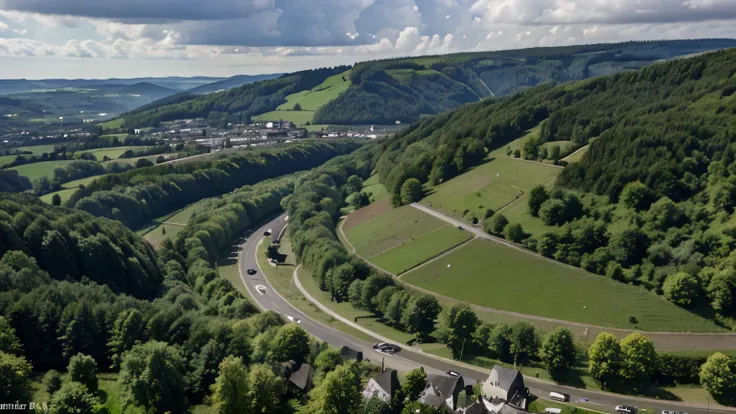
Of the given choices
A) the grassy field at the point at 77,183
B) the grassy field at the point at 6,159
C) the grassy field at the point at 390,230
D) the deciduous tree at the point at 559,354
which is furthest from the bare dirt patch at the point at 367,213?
the grassy field at the point at 6,159

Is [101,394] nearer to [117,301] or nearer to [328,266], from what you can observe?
[117,301]

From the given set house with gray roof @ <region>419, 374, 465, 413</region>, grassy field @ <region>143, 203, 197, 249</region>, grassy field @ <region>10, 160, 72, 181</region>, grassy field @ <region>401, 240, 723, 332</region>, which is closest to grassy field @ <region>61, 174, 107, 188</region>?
grassy field @ <region>10, 160, 72, 181</region>

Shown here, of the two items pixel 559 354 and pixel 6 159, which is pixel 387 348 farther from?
pixel 6 159

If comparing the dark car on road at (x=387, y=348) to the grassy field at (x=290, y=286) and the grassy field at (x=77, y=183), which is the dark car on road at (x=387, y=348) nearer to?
the grassy field at (x=290, y=286)

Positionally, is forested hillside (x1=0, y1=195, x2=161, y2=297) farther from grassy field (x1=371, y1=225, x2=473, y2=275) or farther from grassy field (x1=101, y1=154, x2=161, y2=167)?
grassy field (x1=101, y1=154, x2=161, y2=167)

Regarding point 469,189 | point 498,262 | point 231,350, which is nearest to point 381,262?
point 498,262

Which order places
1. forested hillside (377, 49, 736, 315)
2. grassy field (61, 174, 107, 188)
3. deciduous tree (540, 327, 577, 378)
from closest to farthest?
deciduous tree (540, 327, 577, 378) → forested hillside (377, 49, 736, 315) → grassy field (61, 174, 107, 188)

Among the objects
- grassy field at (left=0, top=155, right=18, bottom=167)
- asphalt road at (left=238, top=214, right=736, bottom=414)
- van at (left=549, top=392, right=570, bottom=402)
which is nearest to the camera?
asphalt road at (left=238, top=214, right=736, bottom=414)
